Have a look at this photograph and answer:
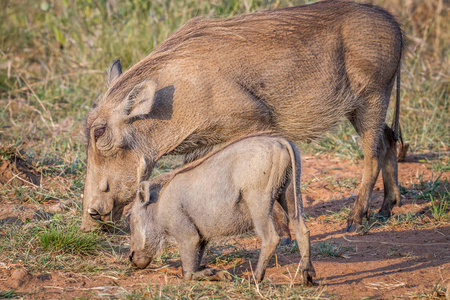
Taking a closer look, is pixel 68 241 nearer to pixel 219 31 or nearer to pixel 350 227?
pixel 219 31

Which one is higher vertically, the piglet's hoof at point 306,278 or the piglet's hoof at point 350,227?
the piglet's hoof at point 306,278

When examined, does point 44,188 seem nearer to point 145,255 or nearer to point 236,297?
point 145,255

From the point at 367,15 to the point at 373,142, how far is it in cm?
106

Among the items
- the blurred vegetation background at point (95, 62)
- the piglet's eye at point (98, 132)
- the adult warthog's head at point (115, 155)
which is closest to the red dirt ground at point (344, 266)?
the adult warthog's head at point (115, 155)

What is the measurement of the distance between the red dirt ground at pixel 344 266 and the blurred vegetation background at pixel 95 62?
1175 millimetres

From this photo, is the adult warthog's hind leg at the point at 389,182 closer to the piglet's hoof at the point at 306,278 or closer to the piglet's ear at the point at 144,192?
the piglet's hoof at the point at 306,278

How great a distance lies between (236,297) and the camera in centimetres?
304

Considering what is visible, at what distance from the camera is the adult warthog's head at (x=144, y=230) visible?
3.48 m

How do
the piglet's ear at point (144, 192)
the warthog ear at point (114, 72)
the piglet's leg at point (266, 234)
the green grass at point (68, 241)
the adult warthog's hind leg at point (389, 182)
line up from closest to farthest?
the piglet's leg at point (266, 234)
the piglet's ear at point (144, 192)
the green grass at point (68, 241)
the warthog ear at point (114, 72)
the adult warthog's hind leg at point (389, 182)

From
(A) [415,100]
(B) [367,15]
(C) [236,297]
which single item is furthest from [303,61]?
(A) [415,100]

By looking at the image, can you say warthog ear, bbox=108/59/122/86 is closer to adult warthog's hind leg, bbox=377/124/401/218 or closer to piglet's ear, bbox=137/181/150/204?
piglet's ear, bbox=137/181/150/204

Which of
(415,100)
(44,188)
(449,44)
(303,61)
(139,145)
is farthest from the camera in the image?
(449,44)

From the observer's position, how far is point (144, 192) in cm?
348

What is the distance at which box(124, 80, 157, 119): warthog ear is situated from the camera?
3.86m
